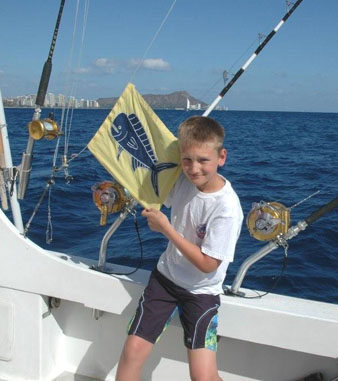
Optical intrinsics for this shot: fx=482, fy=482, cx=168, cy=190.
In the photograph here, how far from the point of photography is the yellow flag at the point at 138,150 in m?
2.00

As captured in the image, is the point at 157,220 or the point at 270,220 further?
the point at 270,220

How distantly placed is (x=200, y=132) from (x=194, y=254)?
1.53 feet

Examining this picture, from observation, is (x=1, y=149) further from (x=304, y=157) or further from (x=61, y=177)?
(x=304, y=157)

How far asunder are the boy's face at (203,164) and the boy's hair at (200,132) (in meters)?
0.02

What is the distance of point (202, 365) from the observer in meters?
1.89

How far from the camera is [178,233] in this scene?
191cm

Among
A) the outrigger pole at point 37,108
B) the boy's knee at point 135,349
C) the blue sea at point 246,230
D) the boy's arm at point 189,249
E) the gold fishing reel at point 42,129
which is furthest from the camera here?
the blue sea at point 246,230

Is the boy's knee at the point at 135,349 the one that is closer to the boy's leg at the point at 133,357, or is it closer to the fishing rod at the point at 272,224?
the boy's leg at the point at 133,357

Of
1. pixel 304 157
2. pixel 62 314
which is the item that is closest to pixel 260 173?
pixel 304 157

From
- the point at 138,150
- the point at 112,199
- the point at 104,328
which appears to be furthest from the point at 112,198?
the point at 104,328

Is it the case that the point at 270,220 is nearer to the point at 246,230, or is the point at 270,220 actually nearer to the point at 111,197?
the point at 111,197

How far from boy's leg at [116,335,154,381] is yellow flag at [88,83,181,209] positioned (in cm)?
55

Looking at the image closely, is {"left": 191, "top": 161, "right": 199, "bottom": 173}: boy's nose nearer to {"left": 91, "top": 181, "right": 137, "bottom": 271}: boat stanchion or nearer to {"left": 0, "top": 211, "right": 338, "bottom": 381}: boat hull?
{"left": 91, "top": 181, "right": 137, "bottom": 271}: boat stanchion

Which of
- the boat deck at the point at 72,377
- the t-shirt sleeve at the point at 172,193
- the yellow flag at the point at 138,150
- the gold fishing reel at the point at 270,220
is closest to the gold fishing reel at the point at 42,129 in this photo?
the yellow flag at the point at 138,150
